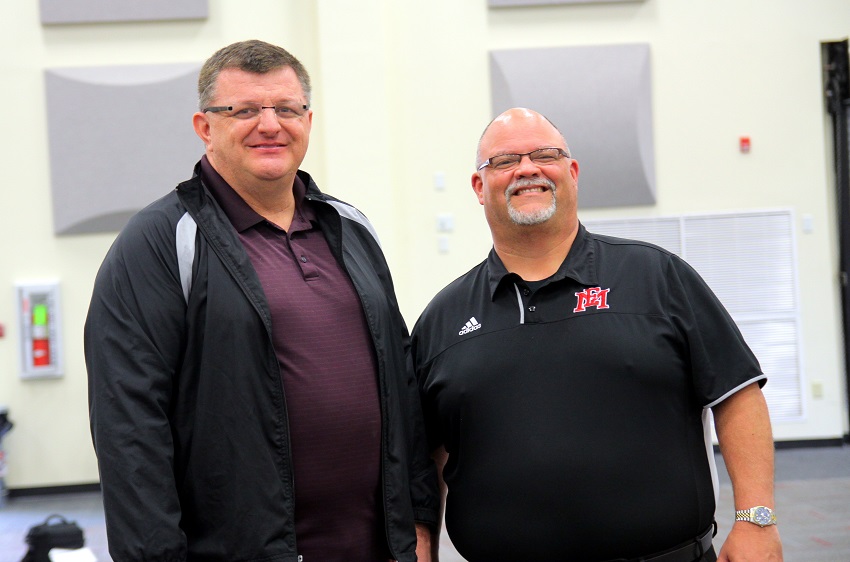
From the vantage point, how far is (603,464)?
1949mm

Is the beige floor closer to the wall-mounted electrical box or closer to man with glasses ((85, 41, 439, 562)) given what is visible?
the wall-mounted electrical box

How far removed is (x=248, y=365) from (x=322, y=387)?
169mm

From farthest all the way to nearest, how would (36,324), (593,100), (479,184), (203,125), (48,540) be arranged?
(593,100)
(36,324)
(48,540)
(479,184)
(203,125)

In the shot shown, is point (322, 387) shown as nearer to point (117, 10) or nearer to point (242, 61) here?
point (242, 61)

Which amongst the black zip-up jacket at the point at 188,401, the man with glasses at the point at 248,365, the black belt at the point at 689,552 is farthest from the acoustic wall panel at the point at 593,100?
the black zip-up jacket at the point at 188,401

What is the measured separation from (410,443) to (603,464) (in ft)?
1.40

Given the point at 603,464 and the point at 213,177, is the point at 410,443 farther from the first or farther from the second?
the point at 213,177

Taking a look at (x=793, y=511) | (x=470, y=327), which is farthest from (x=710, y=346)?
(x=793, y=511)

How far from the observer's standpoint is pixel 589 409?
6.47 feet

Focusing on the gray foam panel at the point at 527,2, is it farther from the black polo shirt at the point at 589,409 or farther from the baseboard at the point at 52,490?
the black polo shirt at the point at 589,409

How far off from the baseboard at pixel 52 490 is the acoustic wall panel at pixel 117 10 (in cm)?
338

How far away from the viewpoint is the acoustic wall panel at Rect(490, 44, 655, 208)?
6.66 meters

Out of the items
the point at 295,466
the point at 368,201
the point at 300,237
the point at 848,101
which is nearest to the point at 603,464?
the point at 295,466

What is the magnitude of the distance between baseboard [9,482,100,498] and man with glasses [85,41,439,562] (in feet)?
17.4
